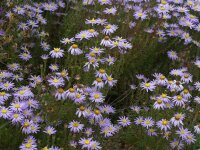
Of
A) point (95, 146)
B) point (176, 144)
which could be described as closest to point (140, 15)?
point (176, 144)

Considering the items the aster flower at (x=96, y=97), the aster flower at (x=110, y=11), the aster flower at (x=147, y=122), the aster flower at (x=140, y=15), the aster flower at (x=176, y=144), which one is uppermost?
the aster flower at (x=110, y=11)

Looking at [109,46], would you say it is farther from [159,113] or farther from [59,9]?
[59,9]

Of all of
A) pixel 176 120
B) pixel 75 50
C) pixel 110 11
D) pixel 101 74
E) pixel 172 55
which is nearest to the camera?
pixel 176 120

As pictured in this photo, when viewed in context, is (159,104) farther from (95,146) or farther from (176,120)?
(95,146)

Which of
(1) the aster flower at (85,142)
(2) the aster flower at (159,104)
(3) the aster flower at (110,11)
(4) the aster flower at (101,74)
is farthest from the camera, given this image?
(3) the aster flower at (110,11)

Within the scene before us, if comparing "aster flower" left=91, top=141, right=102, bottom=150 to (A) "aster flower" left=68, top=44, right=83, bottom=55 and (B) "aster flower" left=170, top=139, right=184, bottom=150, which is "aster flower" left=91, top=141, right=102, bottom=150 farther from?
(A) "aster flower" left=68, top=44, right=83, bottom=55

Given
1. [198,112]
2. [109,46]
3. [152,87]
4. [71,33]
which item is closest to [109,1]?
[71,33]

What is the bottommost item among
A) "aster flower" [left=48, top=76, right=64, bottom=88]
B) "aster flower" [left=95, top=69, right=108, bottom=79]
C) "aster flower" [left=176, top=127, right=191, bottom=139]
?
"aster flower" [left=176, top=127, right=191, bottom=139]

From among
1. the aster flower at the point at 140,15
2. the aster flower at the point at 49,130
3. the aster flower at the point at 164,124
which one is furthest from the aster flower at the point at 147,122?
the aster flower at the point at 140,15

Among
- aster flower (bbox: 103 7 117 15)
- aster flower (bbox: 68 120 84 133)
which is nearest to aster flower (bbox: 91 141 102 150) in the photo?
aster flower (bbox: 68 120 84 133)

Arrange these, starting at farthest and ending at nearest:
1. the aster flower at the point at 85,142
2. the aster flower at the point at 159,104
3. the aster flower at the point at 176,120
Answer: the aster flower at the point at 159,104, the aster flower at the point at 176,120, the aster flower at the point at 85,142

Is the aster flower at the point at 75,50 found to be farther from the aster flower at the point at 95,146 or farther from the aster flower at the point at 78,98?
the aster flower at the point at 95,146
